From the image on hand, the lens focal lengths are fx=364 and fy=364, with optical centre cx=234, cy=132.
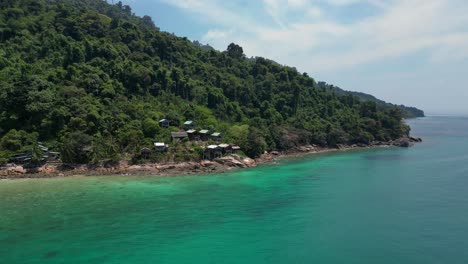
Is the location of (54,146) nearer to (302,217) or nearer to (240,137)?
(240,137)

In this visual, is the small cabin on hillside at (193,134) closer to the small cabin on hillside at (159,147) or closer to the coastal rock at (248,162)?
the small cabin on hillside at (159,147)

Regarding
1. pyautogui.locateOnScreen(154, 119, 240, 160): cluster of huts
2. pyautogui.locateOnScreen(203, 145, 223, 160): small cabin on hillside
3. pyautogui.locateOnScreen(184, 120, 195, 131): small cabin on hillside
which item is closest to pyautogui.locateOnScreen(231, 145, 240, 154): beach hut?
pyautogui.locateOnScreen(154, 119, 240, 160): cluster of huts

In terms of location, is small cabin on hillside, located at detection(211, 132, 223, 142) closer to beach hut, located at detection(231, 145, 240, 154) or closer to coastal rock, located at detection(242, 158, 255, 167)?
beach hut, located at detection(231, 145, 240, 154)

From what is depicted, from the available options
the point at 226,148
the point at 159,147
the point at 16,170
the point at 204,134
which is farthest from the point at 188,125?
the point at 16,170

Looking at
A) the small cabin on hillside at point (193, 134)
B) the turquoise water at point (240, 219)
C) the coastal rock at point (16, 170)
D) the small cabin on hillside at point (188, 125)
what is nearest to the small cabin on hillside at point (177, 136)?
the small cabin on hillside at point (193, 134)

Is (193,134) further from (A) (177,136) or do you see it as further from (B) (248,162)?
(B) (248,162)
